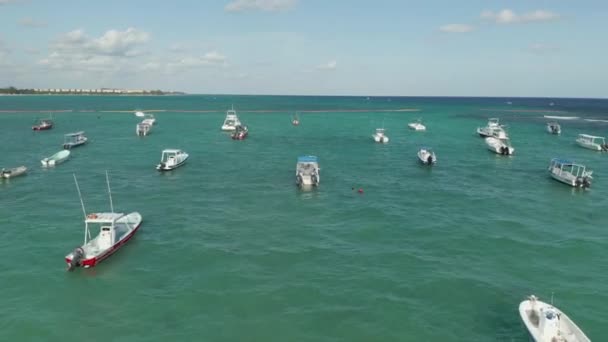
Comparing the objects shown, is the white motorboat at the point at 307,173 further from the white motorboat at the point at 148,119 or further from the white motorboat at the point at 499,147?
the white motorboat at the point at 148,119

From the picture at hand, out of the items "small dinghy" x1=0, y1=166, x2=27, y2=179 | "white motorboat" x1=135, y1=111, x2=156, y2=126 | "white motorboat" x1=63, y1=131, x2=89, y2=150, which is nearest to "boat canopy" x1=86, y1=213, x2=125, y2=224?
"small dinghy" x1=0, y1=166, x2=27, y2=179

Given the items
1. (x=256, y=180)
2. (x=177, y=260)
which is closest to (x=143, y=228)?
(x=177, y=260)

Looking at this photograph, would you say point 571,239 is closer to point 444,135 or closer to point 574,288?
point 574,288

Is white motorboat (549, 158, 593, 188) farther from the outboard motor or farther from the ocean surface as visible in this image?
the outboard motor

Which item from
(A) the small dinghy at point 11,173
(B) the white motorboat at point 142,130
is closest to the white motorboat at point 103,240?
(A) the small dinghy at point 11,173

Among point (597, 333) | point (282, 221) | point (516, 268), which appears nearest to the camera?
point (597, 333)

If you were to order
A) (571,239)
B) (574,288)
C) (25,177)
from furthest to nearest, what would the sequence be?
(25,177), (571,239), (574,288)
